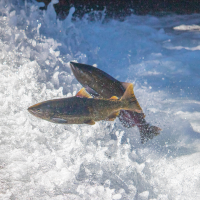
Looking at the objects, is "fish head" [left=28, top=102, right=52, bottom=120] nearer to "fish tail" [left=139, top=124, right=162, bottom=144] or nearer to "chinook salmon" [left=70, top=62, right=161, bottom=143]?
"chinook salmon" [left=70, top=62, right=161, bottom=143]

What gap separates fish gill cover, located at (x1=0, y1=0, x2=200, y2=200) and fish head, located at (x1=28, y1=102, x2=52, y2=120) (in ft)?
0.54

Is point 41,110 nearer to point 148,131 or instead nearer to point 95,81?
point 95,81

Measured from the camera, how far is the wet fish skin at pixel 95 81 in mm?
345

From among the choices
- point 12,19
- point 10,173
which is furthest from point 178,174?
point 12,19

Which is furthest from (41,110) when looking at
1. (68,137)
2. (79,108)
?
(68,137)

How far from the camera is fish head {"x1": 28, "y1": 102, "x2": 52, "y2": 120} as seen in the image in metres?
0.28

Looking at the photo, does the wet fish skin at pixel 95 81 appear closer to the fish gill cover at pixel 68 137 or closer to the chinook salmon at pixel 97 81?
the chinook salmon at pixel 97 81

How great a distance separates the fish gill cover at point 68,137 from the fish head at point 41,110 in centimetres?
17

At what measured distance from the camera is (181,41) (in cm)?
118

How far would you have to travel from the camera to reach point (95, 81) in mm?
348

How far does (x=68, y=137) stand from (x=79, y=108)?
0.66 ft

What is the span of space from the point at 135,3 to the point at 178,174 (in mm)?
959

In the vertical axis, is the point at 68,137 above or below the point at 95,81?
below

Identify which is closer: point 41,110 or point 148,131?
point 41,110
